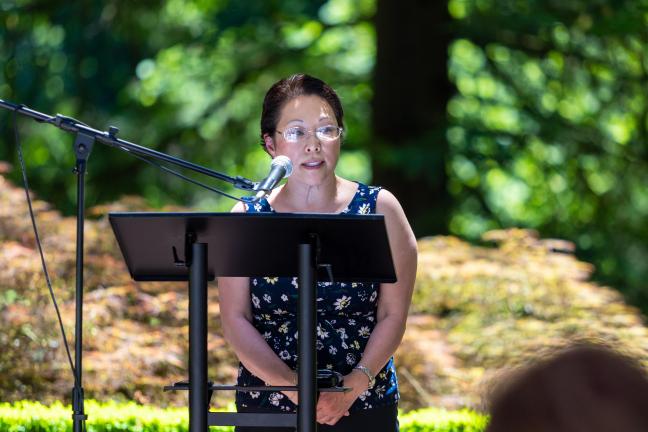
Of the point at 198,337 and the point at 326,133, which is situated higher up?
the point at 326,133

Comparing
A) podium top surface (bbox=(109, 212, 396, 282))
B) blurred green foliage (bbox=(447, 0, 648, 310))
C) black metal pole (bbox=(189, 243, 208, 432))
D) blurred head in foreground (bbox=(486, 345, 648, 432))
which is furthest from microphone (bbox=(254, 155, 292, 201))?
blurred green foliage (bbox=(447, 0, 648, 310))

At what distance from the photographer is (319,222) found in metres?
2.88

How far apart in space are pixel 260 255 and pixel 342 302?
544 millimetres

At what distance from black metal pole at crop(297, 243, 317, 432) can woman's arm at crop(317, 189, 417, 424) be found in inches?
13.3

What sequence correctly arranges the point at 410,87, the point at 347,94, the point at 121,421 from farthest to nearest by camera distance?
the point at 347,94 < the point at 410,87 < the point at 121,421

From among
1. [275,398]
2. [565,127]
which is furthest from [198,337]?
[565,127]

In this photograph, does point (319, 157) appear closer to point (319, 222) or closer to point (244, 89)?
point (319, 222)

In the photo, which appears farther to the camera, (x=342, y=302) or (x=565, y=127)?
(x=565, y=127)

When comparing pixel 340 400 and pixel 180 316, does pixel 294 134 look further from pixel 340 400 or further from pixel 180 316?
pixel 180 316

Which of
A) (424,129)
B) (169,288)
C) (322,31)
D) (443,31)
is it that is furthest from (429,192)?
(169,288)

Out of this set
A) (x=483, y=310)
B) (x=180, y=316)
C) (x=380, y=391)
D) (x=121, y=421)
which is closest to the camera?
(x=380, y=391)

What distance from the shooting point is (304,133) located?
11.6 ft

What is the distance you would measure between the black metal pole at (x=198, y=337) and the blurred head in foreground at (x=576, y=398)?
6.24 feet

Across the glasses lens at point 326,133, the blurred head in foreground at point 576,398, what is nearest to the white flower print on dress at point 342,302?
the glasses lens at point 326,133
